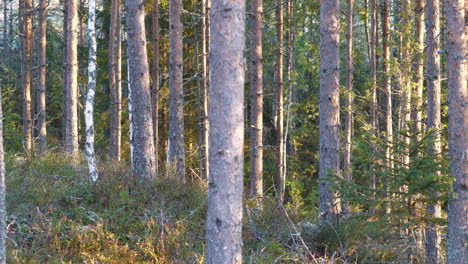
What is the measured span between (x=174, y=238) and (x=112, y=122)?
1262cm

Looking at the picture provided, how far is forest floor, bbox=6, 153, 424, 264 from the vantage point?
24.2ft

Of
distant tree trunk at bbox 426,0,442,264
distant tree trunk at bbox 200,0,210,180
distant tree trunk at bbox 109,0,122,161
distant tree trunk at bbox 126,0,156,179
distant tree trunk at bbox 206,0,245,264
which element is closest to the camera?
distant tree trunk at bbox 206,0,245,264

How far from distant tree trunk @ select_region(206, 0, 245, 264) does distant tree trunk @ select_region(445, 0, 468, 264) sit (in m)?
4.20

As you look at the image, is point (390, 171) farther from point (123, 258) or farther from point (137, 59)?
point (137, 59)

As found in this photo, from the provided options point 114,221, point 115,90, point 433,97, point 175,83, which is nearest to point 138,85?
point 175,83

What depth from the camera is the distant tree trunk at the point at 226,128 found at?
5316 mm

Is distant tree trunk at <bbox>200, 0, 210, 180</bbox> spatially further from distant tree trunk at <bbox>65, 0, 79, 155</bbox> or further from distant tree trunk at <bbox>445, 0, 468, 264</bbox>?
distant tree trunk at <bbox>445, 0, 468, 264</bbox>

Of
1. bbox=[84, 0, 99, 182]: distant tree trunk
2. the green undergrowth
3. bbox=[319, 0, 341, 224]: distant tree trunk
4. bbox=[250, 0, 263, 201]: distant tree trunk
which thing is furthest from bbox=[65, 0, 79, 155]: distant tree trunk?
bbox=[319, 0, 341, 224]: distant tree trunk

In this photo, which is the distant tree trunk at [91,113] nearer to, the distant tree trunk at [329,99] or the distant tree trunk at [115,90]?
the distant tree trunk at [329,99]

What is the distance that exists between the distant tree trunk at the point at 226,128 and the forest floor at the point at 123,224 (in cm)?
141

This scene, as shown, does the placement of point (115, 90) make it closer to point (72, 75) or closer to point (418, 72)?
point (72, 75)

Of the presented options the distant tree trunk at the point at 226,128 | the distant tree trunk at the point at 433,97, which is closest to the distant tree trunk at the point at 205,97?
the distant tree trunk at the point at 433,97

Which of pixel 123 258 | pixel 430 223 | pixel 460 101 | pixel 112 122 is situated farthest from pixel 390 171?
pixel 112 122

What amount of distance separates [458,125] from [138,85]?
6.54 metres
